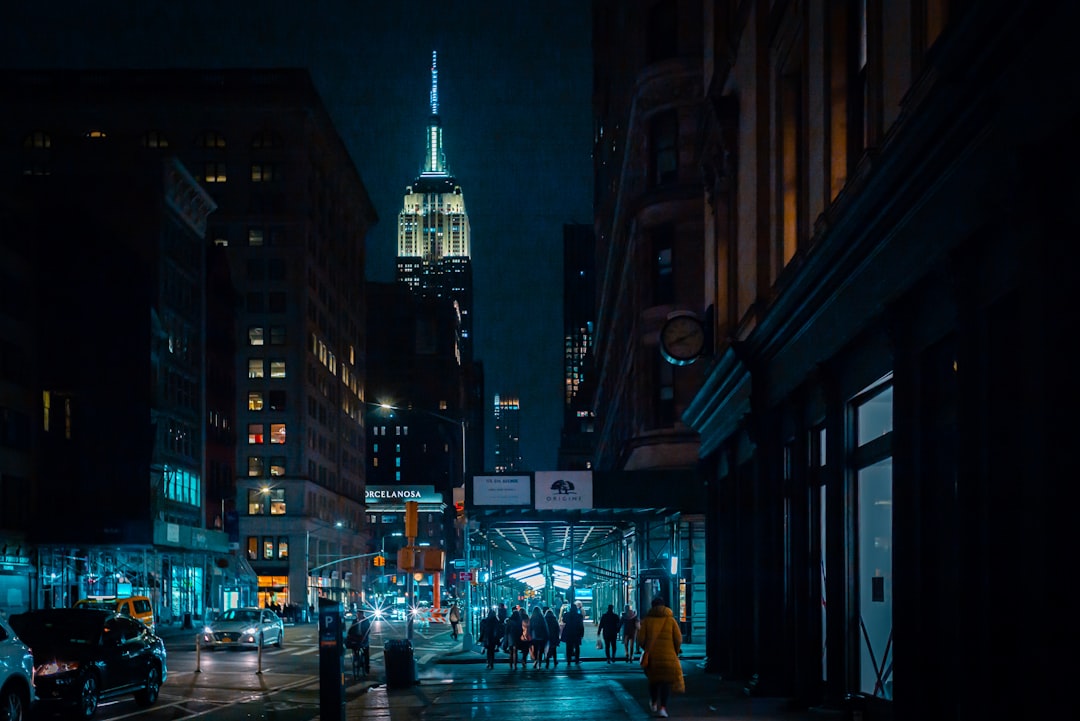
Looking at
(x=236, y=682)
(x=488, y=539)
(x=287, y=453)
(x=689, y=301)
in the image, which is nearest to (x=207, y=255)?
(x=287, y=453)

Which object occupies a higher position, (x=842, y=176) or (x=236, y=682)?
(x=842, y=176)

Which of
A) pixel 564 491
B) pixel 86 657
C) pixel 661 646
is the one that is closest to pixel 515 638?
pixel 564 491

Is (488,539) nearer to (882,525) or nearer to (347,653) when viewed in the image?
(347,653)

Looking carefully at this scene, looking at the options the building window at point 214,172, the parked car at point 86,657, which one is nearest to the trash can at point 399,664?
the parked car at point 86,657

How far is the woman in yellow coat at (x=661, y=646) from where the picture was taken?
63.9ft

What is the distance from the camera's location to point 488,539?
52.2 m

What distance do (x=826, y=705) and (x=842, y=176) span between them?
7223 mm

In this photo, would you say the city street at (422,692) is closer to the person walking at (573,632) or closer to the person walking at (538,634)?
the person walking at (573,632)

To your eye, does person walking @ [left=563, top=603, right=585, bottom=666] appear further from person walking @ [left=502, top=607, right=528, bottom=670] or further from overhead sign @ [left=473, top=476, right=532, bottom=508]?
overhead sign @ [left=473, top=476, right=532, bottom=508]

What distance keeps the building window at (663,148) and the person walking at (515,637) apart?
16627 mm

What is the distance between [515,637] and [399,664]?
334 inches

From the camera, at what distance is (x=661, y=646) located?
1952cm

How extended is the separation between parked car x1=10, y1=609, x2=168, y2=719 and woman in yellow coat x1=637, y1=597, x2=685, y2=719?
8931 millimetres

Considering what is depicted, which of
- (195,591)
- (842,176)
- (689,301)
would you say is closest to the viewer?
(842,176)
